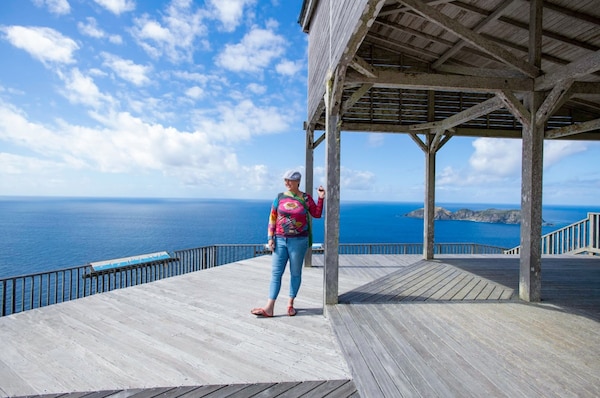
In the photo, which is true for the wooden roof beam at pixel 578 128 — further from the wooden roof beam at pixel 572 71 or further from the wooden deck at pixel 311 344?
the wooden deck at pixel 311 344

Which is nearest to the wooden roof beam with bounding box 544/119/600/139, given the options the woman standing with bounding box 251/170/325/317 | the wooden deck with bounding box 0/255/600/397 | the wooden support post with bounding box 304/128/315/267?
the wooden deck with bounding box 0/255/600/397

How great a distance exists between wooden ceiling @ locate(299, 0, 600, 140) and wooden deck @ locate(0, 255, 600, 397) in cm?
272

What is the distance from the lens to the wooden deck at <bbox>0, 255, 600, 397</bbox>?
229 cm

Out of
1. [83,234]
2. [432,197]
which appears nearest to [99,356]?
[432,197]

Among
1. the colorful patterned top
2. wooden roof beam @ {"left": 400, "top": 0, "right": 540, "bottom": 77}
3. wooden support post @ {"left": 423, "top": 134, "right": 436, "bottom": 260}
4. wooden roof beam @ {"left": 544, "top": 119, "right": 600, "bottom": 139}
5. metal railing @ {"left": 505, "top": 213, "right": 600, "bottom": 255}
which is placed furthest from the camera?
metal railing @ {"left": 505, "top": 213, "right": 600, "bottom": 255}

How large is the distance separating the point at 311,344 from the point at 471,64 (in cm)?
625

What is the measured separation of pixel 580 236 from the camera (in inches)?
367

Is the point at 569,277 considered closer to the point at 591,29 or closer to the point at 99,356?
A: the point at 591,29

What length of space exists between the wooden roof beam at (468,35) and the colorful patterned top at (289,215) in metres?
2.24

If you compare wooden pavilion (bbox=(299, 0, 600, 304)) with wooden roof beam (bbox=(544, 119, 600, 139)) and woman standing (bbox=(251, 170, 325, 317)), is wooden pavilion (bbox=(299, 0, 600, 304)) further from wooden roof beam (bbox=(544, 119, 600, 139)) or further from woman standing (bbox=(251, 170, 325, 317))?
woman standing (bbox=(251, 170, 325, 317))

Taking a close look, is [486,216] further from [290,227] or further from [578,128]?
[290,227]

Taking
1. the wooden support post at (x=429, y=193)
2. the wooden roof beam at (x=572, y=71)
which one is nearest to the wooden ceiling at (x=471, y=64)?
the wooden roof beam at (x=572, y=71)

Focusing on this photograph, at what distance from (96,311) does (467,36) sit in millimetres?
5548

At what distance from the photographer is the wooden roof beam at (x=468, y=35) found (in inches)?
123
